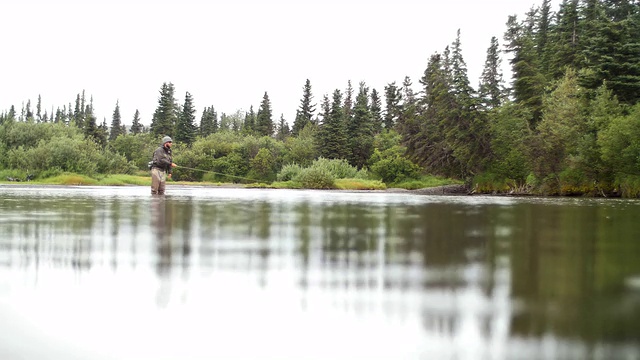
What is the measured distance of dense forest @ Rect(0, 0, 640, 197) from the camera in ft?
127

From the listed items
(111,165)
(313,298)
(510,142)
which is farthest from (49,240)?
(510,142)

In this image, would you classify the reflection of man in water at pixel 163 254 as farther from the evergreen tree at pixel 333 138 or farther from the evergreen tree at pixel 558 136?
the evergreen tree at pixel 333 138

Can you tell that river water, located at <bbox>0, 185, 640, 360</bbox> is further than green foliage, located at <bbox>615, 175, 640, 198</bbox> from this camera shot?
No

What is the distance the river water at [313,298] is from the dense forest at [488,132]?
31.6 m

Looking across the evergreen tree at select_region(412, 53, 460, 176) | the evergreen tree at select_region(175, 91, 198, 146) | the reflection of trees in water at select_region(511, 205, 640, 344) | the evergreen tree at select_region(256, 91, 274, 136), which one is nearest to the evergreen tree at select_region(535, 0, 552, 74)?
the evergreen tree at select_region(412, 53, 460, 176)

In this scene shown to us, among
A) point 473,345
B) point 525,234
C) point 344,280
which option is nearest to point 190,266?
point 344,280

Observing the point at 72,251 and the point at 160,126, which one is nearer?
the point at 72,251

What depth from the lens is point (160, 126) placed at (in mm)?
96438

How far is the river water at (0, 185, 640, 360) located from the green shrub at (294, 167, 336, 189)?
40765mm

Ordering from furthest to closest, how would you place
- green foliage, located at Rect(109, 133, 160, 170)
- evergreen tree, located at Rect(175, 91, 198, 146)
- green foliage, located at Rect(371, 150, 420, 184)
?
1. evergreen tree, located at Rect(175, 91, 198, 146)
2. green foliage, located at Rect(109, 133, 160, 170)
3. green foliage, located at Rect(371, 150, 420, 184)

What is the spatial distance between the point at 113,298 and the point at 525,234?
6.86 meters

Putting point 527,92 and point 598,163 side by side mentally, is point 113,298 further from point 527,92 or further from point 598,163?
point 527,92

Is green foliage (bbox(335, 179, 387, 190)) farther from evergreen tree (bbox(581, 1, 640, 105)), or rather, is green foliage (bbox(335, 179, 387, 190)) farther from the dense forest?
evergreen tree (bbox(581, 1, 640, 105))

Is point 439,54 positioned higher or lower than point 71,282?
higher
